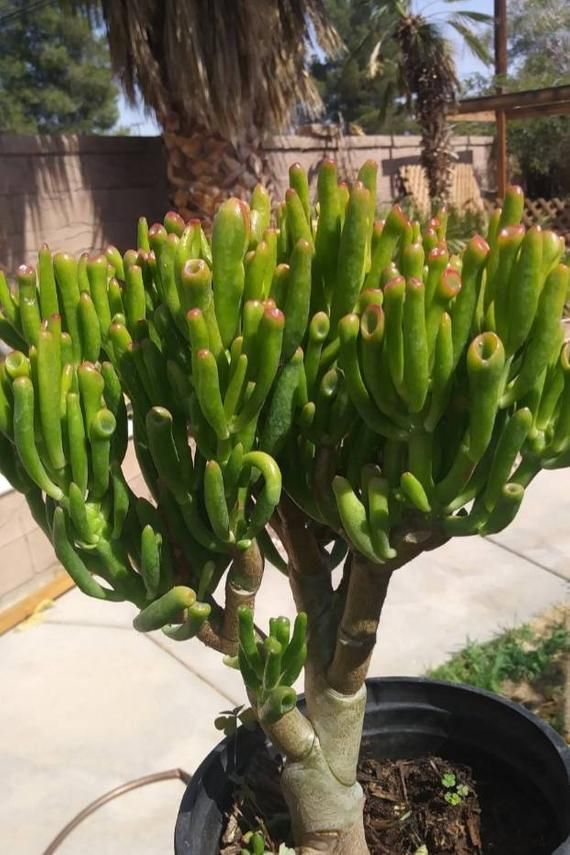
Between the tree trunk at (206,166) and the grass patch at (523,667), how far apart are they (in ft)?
16.9

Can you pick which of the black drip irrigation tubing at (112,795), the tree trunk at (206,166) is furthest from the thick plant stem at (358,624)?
the tree trunk at (206,166)

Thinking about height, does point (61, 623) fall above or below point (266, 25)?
below

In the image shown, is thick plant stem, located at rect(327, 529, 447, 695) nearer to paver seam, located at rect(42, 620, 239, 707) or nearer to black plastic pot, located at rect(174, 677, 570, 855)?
black plastic pot, located at rect(174, 677, 570, 855)

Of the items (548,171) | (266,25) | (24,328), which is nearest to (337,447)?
(24,328)

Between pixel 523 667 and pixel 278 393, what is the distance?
216cm

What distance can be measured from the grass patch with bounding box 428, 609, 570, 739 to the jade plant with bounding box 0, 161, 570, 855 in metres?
1.71

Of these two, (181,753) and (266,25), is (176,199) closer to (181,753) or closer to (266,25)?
(266,25)

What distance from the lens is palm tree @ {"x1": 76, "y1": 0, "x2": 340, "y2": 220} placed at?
6281mm

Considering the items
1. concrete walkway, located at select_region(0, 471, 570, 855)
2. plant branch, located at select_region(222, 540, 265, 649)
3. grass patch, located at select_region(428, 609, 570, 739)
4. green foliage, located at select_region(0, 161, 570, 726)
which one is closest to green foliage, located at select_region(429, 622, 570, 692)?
grass patch, located at select_region(428, 609, 570, 739)

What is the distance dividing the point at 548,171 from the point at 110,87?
21338mm

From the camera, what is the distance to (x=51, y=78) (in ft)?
104

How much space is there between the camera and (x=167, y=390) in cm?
104

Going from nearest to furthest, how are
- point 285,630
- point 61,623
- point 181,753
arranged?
point 285,630
point 181,753
point 61,623

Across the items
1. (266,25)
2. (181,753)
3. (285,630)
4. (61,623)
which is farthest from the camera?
(266,25)
